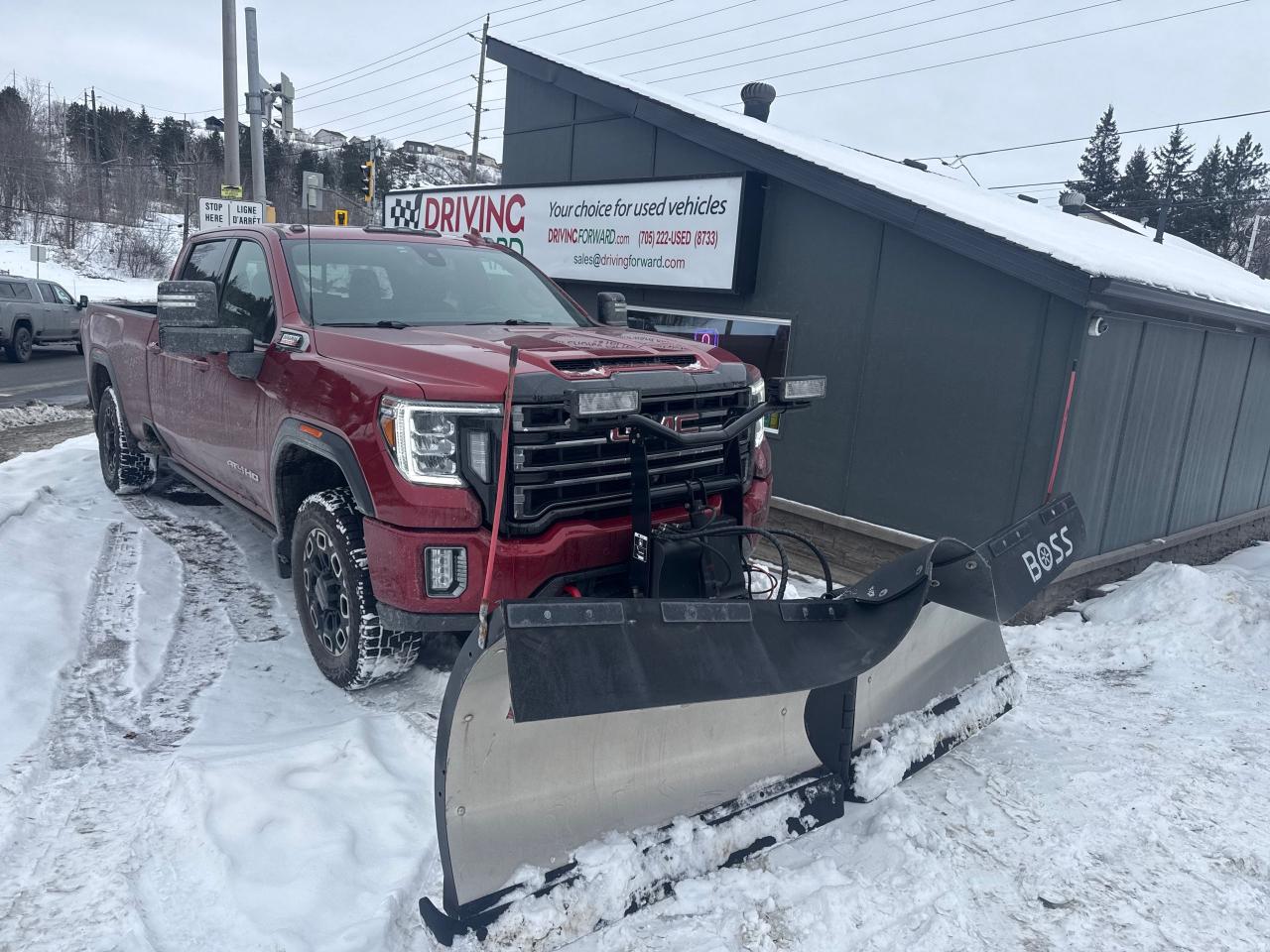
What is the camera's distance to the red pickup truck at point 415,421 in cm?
329

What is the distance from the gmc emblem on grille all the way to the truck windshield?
1329mm

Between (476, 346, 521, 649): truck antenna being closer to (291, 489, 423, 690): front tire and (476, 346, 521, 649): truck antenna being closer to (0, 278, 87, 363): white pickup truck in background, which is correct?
(291, 489, 423, 690): front tire

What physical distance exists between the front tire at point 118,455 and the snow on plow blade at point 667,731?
5.39 metres

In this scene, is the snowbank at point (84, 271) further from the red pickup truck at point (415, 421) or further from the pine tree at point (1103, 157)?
the pine tree at point (1103, 157)

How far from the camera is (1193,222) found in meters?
46.3

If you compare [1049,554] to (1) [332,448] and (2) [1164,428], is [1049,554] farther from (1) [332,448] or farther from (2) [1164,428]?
(2) [1164,428]

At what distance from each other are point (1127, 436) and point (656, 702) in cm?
567

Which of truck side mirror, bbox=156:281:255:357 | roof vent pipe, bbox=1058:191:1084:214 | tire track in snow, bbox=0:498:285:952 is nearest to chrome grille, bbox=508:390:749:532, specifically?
tire track in snow, bbox=0:498:285:952

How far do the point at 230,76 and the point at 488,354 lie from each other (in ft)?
47.4

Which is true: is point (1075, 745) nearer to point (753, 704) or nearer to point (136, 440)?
point (753, 704)

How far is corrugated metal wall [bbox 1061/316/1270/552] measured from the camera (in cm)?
629

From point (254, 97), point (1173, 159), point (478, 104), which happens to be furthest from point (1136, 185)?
point (254, 97)

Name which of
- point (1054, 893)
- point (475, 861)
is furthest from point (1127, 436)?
point (475, 861)

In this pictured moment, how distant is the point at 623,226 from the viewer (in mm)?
8891
